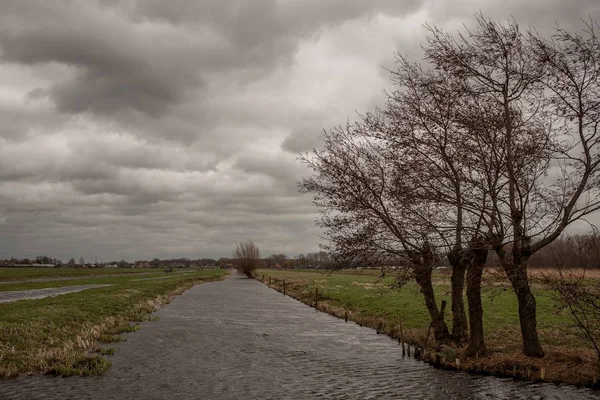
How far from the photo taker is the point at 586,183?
1741 cm

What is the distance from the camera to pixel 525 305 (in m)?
19.3

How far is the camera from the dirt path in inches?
694

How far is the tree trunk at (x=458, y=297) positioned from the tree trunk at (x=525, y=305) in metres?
3.45

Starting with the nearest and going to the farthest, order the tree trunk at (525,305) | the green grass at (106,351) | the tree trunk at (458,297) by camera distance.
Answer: the tree trunk at (525,305) → the tree trunk at (458,297) → the green grass at (106,351)

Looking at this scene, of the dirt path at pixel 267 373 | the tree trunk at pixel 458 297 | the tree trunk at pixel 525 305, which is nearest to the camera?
the dirt path at pixel 267 373

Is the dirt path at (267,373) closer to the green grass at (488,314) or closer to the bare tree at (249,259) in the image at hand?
the green grass at (488,314)

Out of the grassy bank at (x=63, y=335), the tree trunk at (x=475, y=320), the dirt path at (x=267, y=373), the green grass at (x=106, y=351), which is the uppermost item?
the tree trunk at (x=475, y=320)

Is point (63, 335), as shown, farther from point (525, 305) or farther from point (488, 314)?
point (488, 314)

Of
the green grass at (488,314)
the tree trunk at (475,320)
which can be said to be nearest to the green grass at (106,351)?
the green grass at (488,314)

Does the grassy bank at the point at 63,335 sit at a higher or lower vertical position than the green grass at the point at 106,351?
higher

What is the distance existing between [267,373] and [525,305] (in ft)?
37.5

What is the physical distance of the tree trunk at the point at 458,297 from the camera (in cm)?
2281

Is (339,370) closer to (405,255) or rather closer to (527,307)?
(405,255)

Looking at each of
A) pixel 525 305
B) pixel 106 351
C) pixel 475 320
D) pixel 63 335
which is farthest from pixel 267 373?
pixel 63 335
